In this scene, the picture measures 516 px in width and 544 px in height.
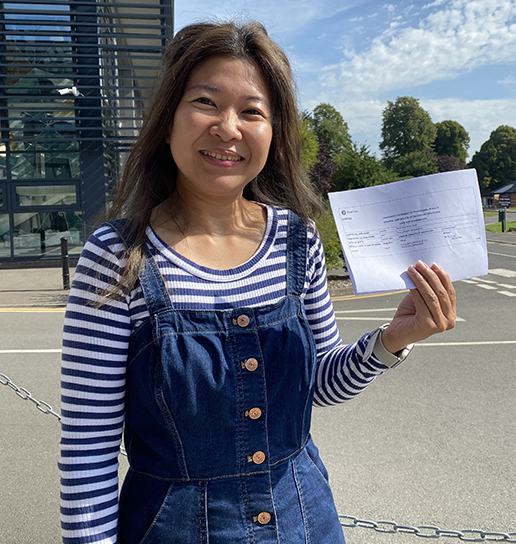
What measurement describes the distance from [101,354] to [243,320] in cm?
32

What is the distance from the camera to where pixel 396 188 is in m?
1.44

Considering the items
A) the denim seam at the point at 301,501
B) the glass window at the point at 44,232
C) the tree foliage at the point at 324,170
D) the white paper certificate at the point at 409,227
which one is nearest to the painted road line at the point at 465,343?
the white paper certificate at the point at 409,227

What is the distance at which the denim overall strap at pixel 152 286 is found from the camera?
118 cm

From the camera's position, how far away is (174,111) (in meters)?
1.33

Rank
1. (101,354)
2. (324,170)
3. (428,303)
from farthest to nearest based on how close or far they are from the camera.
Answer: (324,170), (428,303), (101,354)

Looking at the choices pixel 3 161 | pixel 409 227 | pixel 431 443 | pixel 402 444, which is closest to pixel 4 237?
pixel 3 161

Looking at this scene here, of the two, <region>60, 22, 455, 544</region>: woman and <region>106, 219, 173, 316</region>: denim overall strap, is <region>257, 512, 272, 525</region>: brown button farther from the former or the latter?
<region>106, 219, 173, 316</region>: denim overall strap

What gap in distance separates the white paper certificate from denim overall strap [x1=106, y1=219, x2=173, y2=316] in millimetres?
499

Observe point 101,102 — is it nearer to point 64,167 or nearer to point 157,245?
point 64,167

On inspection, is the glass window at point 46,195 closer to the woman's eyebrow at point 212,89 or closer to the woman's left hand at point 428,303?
the woman's eyebrow at point 212,89

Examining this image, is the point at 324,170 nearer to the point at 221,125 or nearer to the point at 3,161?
the point at 3,161

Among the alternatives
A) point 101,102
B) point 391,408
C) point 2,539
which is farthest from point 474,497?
point 101,102

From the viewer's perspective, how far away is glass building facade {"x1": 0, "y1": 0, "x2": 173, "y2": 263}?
562 inches

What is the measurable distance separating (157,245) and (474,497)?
9.66ft
